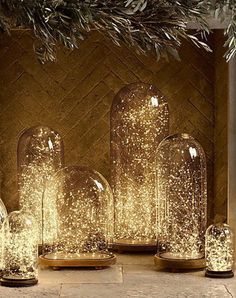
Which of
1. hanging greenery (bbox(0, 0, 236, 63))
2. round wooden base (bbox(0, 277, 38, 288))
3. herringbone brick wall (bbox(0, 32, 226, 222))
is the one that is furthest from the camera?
herringbone brick wall (bbox(0, 32, 226, 222))

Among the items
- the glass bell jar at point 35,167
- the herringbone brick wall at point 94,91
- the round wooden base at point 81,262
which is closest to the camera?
the round wooden base at point 81,262

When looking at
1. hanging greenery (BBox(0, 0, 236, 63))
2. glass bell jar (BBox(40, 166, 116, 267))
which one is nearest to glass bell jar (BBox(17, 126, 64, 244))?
glass bell jar (BBox(40, 166, 116, 267))

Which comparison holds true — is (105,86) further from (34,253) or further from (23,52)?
(34,253)

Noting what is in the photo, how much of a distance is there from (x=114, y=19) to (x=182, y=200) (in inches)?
34.7

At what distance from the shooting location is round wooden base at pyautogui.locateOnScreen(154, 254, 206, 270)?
3521 mm

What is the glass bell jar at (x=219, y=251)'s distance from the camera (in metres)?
3.46

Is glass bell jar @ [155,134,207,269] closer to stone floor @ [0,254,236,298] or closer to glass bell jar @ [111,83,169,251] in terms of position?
stone floor @ [0,254,236,298]

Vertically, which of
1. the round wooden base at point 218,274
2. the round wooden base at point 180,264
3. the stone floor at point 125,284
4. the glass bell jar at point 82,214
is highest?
the glass bell jar at point 82,214

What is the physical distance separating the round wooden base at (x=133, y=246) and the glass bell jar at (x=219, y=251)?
0.40m

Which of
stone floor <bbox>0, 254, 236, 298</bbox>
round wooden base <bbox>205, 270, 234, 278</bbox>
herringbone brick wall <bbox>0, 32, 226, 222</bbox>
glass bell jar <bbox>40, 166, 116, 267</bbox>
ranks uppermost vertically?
herringbone brick wall <bbox>0, 32, 226, 222</bbox>

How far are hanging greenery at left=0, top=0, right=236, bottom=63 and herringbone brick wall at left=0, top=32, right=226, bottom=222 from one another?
3.08 feet

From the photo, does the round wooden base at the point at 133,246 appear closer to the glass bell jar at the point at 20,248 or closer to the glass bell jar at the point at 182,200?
the glass bell jar at the point at 182,200

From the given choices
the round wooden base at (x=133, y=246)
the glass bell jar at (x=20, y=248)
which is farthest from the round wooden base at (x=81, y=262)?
the round wooden base at (x=133, y=246)

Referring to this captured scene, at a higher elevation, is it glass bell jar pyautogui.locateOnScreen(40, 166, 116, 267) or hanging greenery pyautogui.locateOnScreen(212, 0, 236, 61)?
hanging greenery pyautogui.locateOnScreen(212, 0, 236, 61)
